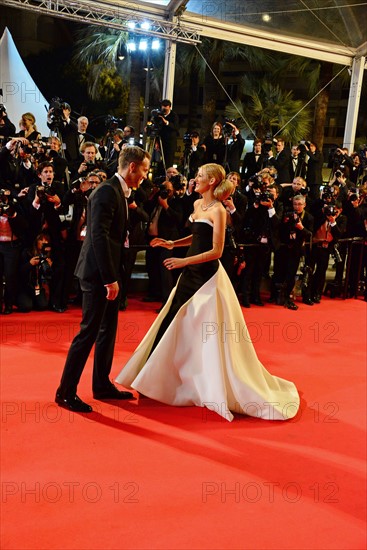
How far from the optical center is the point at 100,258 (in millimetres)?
3631

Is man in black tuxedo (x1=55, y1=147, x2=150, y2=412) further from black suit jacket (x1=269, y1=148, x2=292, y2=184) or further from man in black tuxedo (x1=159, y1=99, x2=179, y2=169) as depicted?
A: black suit jacket (x1=269, y1=148, x2=292, y2=184)

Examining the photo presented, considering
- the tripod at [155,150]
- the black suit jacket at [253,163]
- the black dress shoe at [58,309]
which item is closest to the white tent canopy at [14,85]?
the tripod at [155,150]

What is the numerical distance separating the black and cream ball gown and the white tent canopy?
764 cm

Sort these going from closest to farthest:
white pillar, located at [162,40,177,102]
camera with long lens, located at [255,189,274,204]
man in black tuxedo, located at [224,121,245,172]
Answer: camera with long lens, located at [255,189,274,204] → man in black tuxedo, located at [224,121,245,172] → white pillar, located at [162,40,177,102]

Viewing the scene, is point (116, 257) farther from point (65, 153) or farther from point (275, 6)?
point (275, 6)

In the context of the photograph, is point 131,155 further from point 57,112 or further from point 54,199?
point 57,112

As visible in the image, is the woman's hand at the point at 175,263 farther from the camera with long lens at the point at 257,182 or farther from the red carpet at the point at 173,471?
the camera with long lens at the point at 257,182

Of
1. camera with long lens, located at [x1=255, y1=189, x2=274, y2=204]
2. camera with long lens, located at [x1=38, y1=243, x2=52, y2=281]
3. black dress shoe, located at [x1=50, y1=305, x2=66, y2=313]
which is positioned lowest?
black dress shoe, located at [x1=50, y1=305, x2=66, y2=313]

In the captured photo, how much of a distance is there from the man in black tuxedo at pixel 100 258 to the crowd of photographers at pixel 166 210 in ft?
4.85

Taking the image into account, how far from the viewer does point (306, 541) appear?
8.75ft

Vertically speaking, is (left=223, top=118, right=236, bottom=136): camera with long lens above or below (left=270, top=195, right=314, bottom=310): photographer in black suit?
above

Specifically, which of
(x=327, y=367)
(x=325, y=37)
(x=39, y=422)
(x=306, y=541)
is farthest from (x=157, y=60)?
(x=306, y=541)

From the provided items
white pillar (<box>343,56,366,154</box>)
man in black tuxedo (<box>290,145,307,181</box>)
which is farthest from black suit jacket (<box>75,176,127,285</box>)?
white pillar (<box>343,56,366,154</box>)

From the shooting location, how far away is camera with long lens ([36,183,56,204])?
19.6 ft
